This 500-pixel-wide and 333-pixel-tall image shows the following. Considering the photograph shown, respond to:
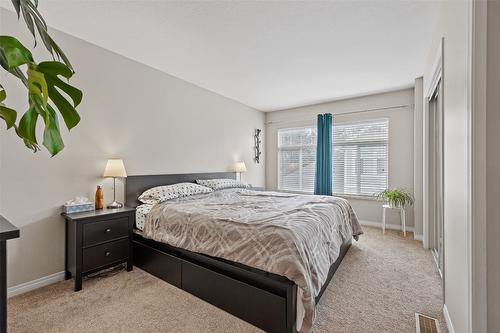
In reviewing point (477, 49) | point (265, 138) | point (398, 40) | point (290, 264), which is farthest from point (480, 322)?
point (265, 138)

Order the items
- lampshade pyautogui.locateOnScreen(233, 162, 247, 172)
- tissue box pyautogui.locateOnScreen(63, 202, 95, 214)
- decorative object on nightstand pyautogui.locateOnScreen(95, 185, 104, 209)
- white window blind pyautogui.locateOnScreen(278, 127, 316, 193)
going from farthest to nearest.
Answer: white window blind pyautogui.locateOnScreen(278, 127, 316, 193), lampshade pyautogui.locateOnScreen(233, 162, 247, 172), decorative object on nightstand pyautogui.locateOnScreen(95, 185, 104, 209), tissue box pyautogui.locateOnScreen(63, 202, 95, 214)

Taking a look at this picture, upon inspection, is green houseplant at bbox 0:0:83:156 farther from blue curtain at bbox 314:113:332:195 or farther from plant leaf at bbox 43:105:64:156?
blue curtain at bbox 314:113:332:195

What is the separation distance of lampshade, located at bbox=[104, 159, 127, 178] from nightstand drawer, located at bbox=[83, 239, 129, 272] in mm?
744

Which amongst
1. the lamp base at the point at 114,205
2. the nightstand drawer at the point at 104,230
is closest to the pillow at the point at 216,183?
the lamp base at the point at 114,205

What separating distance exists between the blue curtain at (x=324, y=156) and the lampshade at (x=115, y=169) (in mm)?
3701

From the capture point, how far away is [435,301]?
6.59 feet

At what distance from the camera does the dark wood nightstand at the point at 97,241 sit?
2.19m

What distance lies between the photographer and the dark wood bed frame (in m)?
1.57

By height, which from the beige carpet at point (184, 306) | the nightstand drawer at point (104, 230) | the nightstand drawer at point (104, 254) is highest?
the nightstand drawer at point (104, 230)

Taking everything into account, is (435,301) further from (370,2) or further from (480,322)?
(370,2)

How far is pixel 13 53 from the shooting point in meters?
0.55

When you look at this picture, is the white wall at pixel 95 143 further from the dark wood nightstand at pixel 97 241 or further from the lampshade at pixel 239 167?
the lampshade at pixel 239 167

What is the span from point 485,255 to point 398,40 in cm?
247

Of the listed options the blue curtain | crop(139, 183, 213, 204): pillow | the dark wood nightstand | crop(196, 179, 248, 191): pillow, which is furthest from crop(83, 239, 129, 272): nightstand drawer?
the blue curtain
